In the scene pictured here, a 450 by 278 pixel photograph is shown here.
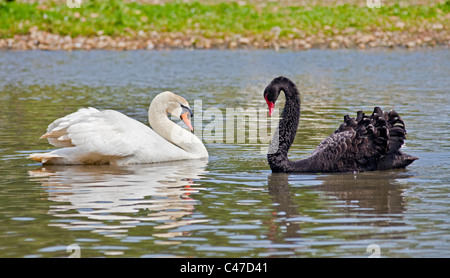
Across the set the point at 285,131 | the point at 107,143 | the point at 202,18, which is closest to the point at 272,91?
the point at 285,131

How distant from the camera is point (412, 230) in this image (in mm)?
7996

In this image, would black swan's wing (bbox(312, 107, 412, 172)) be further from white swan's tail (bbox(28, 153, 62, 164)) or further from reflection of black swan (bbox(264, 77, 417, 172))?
white swan's tail (bbox(28, 153, 62, 164))

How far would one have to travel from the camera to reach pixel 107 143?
11703 millimetres

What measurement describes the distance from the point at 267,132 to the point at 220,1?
25.9 metres

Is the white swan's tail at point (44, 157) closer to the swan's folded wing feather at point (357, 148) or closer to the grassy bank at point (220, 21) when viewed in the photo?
the swan's folded wing feather at point (357, 148)

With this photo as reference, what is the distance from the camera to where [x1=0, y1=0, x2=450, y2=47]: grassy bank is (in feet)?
113

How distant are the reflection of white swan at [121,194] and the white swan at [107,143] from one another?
128 millimetres

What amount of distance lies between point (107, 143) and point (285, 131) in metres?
2.36

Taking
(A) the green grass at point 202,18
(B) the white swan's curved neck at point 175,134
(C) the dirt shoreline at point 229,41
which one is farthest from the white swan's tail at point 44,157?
(A) the green grass at point 202,18

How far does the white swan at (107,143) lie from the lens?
461 inches

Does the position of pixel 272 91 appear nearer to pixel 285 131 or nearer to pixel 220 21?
pixel 285 131

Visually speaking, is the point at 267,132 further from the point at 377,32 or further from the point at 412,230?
the point at 377,32
